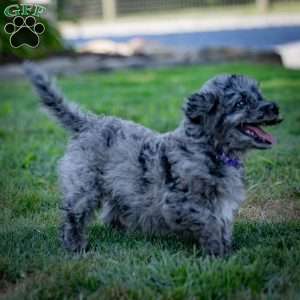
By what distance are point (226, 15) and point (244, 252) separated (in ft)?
43.9

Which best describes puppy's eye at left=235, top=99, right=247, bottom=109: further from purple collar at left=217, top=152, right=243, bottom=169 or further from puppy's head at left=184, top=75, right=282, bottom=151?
purple collar at left=217, top=152, right=243, bottom=169

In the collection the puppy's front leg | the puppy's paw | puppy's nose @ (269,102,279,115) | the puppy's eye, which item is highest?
the puppy's eye

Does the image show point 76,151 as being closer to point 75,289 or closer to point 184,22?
point 75,289

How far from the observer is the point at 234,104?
4.17 meters

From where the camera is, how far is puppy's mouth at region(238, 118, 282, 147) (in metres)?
4.14

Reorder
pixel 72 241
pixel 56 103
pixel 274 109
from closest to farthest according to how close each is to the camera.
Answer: pixel 274 109, pixel 72 241, pixel 56 103

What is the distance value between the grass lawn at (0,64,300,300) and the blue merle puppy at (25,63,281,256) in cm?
18

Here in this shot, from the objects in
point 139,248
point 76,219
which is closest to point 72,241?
point 76,219

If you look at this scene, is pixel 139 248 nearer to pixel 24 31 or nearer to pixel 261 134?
pixel 261 134

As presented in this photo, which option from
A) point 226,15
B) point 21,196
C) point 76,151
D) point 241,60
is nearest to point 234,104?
point 76,151

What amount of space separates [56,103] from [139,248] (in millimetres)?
1201

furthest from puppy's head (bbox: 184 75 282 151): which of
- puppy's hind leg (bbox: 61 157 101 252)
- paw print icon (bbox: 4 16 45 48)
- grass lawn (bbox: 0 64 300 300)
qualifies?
paw print icon (bbox: 4 16 45 48)

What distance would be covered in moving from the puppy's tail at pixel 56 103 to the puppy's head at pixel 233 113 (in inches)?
33.3

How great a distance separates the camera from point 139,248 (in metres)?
4.20
